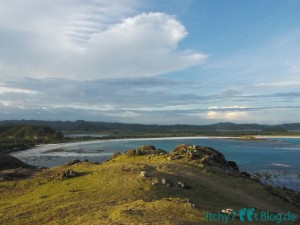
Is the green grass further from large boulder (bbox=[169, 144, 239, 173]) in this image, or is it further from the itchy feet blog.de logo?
large boulder (bbox=[169, 144, 239, 173])

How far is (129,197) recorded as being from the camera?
3106cm

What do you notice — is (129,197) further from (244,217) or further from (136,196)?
(244,217)

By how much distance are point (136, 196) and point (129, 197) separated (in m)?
0.61

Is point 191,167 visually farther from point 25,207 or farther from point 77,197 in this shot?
point 25,207

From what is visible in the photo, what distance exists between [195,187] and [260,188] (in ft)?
32.2

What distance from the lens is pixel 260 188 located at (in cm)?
4153

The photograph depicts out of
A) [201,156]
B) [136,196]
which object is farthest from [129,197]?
[201,156]

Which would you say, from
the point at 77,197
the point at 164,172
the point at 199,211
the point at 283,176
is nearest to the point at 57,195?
the point at 77,197

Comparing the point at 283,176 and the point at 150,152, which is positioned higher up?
the point at 150,152

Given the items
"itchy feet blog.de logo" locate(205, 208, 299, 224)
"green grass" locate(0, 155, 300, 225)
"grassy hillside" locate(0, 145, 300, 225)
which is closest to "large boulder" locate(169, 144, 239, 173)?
"grassy hillside" locate(0, 145, 300, 225)

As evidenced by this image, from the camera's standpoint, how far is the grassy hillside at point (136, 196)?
993 inches

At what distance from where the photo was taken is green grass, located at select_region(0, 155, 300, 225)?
25078mm

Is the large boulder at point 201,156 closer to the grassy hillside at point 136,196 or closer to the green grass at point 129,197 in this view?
the grassy hillside at point 136,196

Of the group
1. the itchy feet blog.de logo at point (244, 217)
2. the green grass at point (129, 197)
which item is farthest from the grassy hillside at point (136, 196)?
the itchy feet blog.de logo at point (244, 217)
